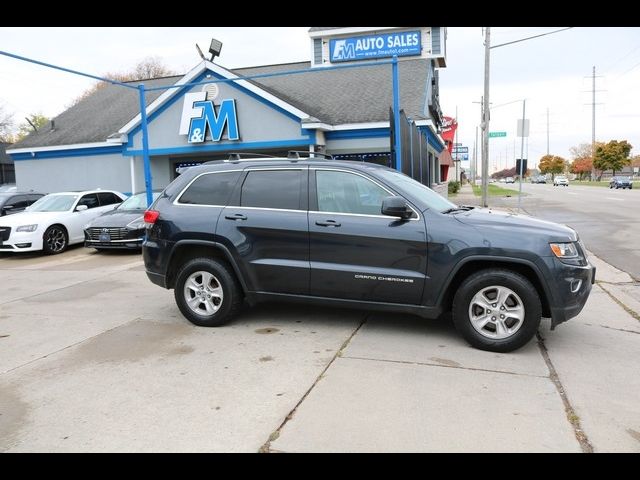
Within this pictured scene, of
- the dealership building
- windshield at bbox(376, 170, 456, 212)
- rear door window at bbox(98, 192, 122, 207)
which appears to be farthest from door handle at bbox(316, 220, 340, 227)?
rear door window at bbox(98, 192, 122, 207)

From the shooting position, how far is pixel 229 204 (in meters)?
5.70

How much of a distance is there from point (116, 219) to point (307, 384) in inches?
363

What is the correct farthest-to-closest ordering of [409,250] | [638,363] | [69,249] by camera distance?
[69,249]
[409,250]
[638,363]

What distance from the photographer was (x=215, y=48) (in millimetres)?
17391

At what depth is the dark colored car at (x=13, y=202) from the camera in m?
14.5

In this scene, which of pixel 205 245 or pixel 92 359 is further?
pixel 205 245

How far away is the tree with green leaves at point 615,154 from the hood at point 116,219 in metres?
81.0

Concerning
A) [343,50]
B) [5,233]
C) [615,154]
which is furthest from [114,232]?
Answer: [615,154]

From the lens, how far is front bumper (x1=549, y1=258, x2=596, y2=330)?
4664 millimetres

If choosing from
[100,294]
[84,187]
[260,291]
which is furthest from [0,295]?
[84,187]

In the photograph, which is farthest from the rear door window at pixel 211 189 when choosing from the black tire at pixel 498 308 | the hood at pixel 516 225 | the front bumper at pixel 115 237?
the front bumper at pixel 115 237

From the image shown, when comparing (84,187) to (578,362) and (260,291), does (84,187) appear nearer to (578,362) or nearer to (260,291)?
(260,291)

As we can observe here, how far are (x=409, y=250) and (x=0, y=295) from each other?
6.44 meters

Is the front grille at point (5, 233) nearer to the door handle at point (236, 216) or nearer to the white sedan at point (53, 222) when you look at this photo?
the white sedan at point (53, 222)
